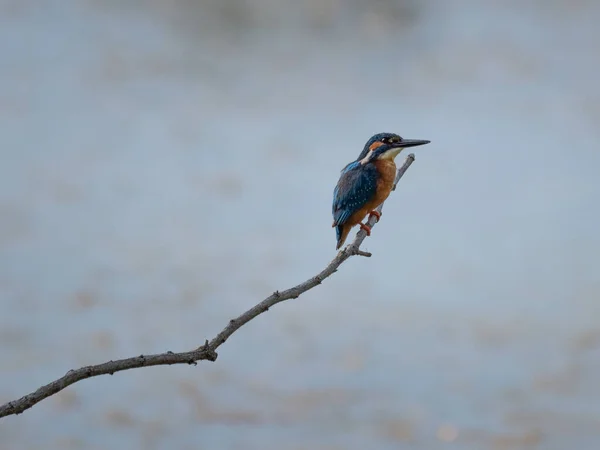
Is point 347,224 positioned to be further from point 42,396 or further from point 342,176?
point 42,396

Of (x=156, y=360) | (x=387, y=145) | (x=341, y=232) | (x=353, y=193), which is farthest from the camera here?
(x=387, y=145)

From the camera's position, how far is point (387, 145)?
11195mm

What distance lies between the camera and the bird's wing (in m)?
10.8

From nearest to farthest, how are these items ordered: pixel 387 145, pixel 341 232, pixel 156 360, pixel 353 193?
pixel 156 360, pixel 353 193, pixel 341 232, pixel 387 145

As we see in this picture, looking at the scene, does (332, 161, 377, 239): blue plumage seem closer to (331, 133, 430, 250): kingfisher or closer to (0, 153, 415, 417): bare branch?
(331, 133, 430, 250): kingfisher

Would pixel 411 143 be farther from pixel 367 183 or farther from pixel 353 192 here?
pixel 353 192

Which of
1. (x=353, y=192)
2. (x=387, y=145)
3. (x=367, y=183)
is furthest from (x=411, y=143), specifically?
(x=353, y=192)

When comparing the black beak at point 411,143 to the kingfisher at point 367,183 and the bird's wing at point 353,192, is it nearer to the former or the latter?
the kingfisher at point 367,183

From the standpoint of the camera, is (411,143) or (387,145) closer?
(411,143)

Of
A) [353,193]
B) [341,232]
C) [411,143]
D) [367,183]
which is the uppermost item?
[411,143]

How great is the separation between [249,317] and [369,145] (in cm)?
598

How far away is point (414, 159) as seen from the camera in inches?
416

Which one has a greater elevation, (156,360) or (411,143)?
(411,143)

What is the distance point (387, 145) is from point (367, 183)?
809 mm
